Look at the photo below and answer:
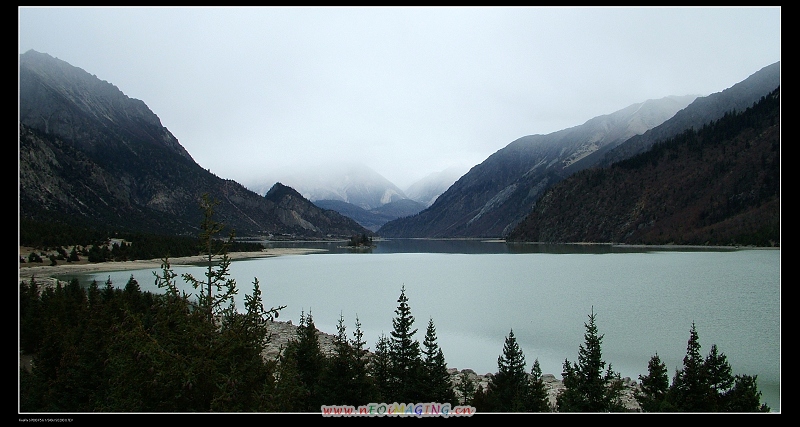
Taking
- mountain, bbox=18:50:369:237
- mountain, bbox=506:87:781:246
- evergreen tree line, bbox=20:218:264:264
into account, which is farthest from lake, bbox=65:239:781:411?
mountain, bbox=18:50:369:237

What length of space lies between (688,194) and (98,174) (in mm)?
155562

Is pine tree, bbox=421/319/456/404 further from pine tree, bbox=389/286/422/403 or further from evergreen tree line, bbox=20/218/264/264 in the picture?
evergreen tree line, bbox=20/218/264/264

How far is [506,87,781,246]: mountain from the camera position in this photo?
3578 inches

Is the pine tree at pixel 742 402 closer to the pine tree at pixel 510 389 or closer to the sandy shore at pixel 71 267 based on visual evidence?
the pine tree at pixel 510 389

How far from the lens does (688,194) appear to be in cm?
11119

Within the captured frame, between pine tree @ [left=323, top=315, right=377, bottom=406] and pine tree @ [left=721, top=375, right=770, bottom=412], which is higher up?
pine tree @ [left=323, top=315, right=377, bottom=406]

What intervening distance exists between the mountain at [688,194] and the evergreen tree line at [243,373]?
83772 mm

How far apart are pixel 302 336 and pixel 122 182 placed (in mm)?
161262

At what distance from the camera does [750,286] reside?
32219 millimetres

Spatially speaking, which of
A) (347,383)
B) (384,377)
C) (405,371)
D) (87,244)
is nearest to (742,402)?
(405,371)

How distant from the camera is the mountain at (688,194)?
90875 millimetres

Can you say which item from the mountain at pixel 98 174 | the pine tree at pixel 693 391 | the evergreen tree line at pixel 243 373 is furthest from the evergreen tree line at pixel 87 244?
the pine tree at pixel 693 391

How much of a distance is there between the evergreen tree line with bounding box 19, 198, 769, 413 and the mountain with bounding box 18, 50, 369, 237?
88.4m
